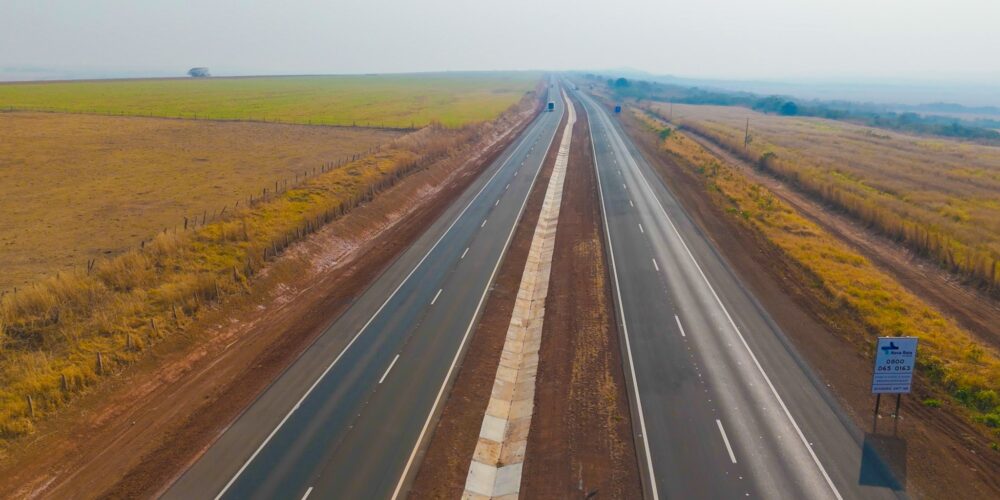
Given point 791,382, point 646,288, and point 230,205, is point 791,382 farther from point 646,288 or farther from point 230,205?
point 230,205

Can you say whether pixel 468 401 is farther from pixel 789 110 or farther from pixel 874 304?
pixel 789 110

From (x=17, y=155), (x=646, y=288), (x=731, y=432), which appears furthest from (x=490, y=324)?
(x=17, y=155)

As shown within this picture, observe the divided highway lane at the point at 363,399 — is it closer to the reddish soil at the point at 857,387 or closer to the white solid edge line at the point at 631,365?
the white solid edge line at the point at 631,365

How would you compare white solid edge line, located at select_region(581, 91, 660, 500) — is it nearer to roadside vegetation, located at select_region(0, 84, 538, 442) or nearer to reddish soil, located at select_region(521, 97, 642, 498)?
reddish soil, located at select_region(521, 97, 642, 498)

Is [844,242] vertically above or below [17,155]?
below

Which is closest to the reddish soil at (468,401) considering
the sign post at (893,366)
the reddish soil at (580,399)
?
the reddish soil at (580,399)

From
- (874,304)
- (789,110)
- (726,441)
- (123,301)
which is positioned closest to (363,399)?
(726,441)

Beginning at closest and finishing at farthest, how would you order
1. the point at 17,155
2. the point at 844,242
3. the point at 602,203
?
the point at 844,242 → the point at 602,203 → the point at 17,155

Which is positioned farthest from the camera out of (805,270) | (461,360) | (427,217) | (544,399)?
(427,217)

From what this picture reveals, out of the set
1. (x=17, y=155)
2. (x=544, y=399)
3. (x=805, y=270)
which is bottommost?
(x=544, y=399)
